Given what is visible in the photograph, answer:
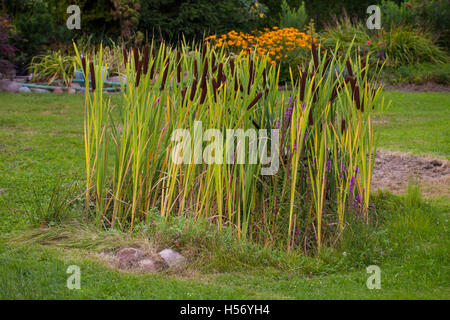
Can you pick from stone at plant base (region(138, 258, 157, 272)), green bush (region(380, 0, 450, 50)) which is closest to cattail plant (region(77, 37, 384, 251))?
stone at plant base (region(138, 258, 157, 272))

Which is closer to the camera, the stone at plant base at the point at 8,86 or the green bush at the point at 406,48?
the stone at plant base at the point at 8,86

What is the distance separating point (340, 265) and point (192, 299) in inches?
46.4

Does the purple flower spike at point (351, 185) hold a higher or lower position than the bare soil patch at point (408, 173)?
higher

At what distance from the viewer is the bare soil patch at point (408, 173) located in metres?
5.48

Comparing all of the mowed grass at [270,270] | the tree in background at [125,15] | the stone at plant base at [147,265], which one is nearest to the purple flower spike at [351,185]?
the mowed grass at [270,270]

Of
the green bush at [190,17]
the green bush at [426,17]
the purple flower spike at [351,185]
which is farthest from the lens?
the green bush at [190,17]

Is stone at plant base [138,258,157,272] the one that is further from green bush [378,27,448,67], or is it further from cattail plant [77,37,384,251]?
green bush [378,27,448,67]

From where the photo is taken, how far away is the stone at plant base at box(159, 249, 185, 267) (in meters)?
3.65

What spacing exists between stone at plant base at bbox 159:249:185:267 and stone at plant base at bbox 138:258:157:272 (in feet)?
0.34

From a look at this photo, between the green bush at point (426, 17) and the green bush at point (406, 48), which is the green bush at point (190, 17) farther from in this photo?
the green bush at point (406, 48)

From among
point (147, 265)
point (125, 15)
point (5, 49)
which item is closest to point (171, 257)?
point (147, 265)

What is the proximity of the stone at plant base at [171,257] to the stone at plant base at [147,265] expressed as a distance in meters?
0.10

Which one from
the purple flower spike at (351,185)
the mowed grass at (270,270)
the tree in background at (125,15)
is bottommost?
the mowed grass at (270,270)

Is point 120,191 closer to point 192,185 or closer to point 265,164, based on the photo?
point 192,185
